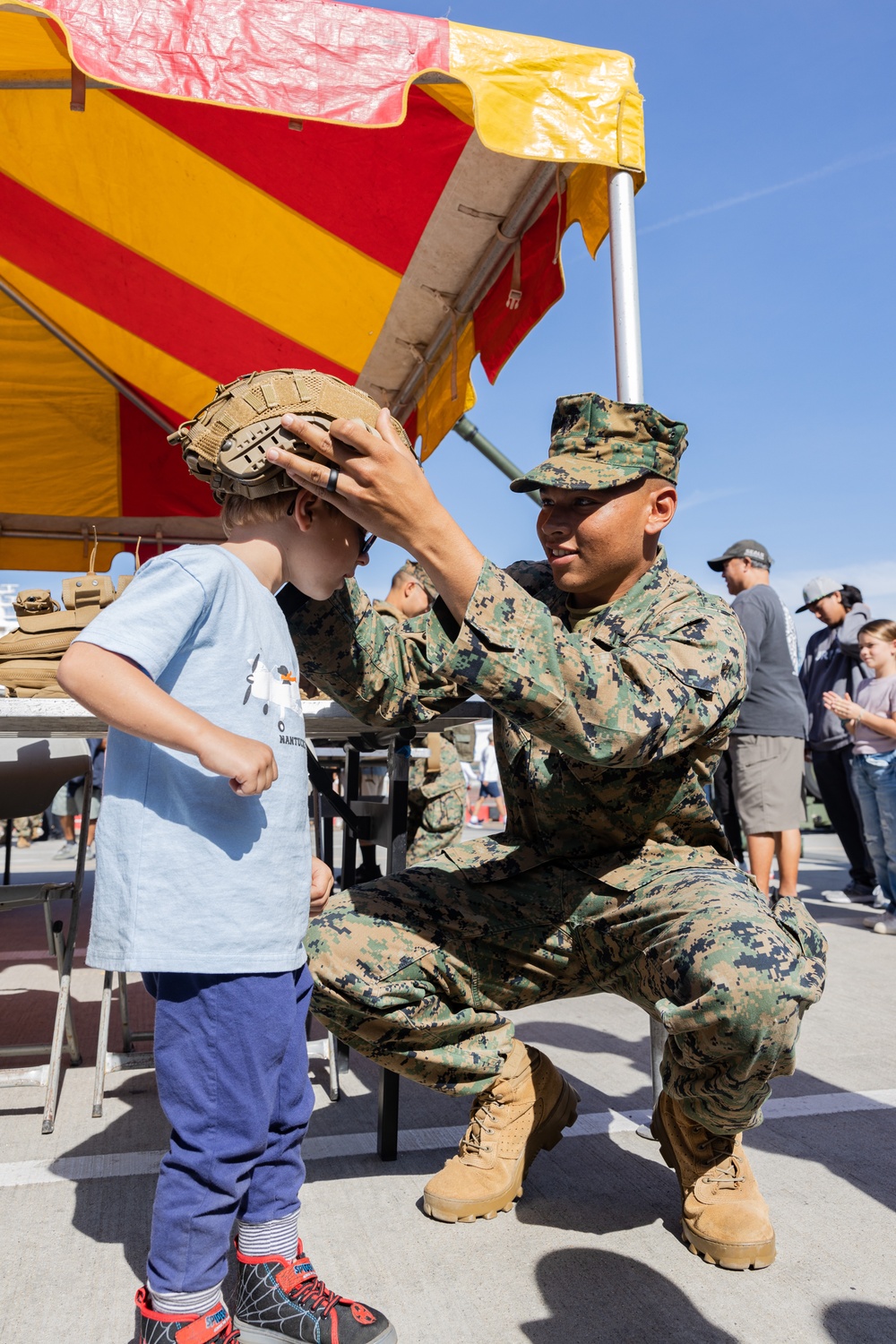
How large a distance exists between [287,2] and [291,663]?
6.79 feet

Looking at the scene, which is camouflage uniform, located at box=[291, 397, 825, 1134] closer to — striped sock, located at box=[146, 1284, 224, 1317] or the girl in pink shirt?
striped sock, located at box=[146, 1284, 224, 1317]

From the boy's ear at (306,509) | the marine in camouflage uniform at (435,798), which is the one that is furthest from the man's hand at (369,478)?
the marine in camouflage uniform at (435,798)

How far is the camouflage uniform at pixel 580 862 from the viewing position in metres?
1.57

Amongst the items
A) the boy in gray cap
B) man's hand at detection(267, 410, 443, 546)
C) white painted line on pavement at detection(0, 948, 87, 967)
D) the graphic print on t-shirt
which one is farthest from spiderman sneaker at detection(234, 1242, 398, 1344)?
the boy in gray cap

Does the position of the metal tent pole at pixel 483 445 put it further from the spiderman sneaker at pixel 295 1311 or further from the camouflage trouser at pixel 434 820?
the spiderman sneaker at pixel 295 1311

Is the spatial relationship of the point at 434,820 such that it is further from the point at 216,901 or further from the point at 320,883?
the point at 216,901

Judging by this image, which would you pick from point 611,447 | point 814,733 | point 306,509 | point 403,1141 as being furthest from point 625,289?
point 814,733

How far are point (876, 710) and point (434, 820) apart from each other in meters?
2.60

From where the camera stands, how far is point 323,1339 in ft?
4.61

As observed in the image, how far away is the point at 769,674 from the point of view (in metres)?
4.97

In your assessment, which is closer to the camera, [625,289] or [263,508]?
[263,508]

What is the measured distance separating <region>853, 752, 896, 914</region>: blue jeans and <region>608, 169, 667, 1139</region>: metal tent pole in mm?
3336

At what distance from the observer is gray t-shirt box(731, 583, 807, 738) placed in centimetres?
491

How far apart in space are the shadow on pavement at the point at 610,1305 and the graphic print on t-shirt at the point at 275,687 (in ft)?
3.42
